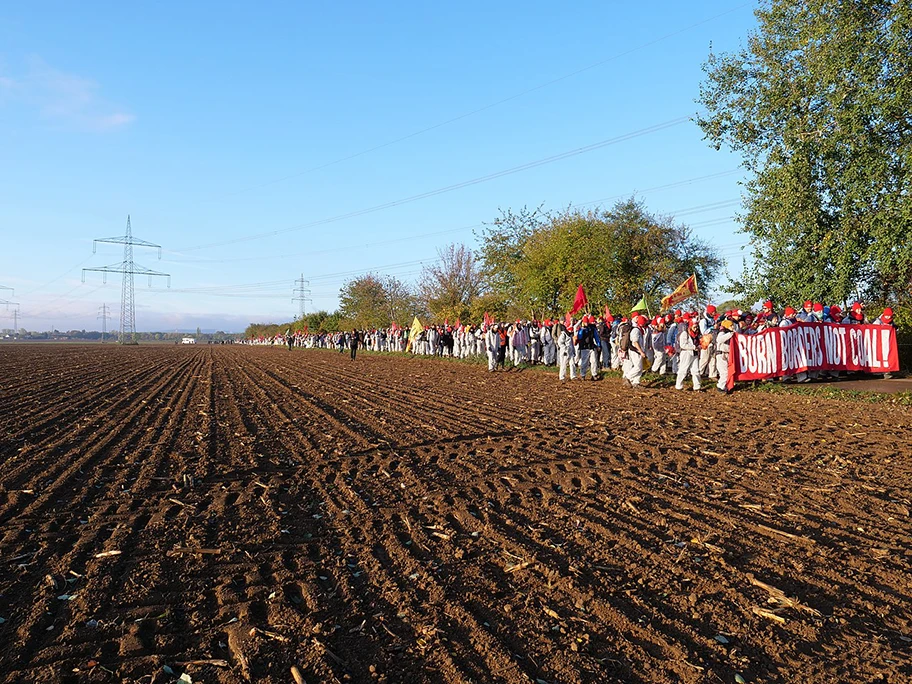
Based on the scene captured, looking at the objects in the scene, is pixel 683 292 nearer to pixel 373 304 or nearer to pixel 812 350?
pixel 812 350

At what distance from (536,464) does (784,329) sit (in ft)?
37.6

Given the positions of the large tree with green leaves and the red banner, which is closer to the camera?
the red banner

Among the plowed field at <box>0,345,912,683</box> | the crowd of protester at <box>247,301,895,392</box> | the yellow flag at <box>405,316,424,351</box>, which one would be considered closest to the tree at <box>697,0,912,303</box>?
the crowd of protester at <box>247,301,895,392</box>

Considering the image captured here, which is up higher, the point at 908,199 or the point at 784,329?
the point at 908,199

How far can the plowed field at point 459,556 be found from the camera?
11.3ft

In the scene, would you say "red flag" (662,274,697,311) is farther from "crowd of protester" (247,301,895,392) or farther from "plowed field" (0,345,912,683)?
"plowed field" (0,345,912,683)

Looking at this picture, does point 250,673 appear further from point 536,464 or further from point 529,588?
point 536,464

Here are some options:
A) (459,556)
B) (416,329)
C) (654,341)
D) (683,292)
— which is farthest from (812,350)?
(416,329)

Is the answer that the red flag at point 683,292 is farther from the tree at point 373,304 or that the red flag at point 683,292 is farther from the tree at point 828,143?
the tree at point 373,304

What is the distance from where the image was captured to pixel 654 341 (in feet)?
69.8

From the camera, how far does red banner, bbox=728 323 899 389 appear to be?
1639 cm

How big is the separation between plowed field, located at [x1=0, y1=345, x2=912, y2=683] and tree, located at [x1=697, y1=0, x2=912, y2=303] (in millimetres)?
12494

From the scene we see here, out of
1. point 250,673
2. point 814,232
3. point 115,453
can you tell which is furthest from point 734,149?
point 250,673

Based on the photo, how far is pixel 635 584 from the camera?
433 cm
